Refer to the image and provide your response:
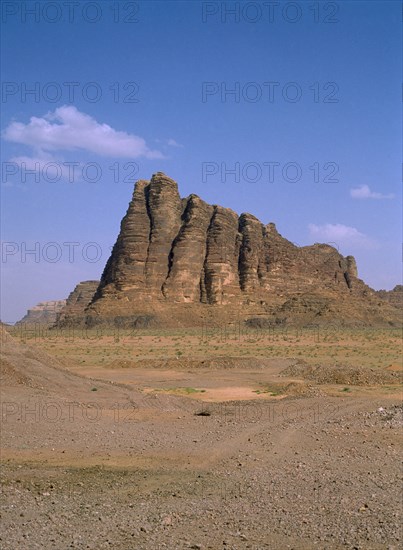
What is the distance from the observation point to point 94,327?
254 feet

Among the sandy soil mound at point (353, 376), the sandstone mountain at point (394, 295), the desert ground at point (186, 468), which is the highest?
the sandstone mountain at point (394, 295)

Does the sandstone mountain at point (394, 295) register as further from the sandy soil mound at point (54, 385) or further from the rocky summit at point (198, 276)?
the sandy soil mound at point (54, 385)

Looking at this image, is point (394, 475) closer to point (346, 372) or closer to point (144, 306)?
point (346, 372)

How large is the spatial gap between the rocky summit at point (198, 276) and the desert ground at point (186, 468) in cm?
6201

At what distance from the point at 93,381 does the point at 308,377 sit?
10724mm

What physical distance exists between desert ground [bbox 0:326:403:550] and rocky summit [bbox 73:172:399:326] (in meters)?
62.0

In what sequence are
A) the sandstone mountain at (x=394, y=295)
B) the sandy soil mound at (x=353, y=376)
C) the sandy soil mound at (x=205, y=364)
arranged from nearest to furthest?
1. the sandy soil mound at (x=353, y=376)
2. the sandy soil mound at (x=205, y=364)
3. the sandstone mountain at (x=394, y=295)

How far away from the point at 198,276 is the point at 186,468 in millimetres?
80638

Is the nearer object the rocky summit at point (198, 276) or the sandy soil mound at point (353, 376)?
the sandy soil mound at point (353, 376)

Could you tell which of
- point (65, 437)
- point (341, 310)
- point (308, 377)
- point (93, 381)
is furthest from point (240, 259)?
point (65, 437)

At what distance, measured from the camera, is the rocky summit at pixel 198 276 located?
82.9 m

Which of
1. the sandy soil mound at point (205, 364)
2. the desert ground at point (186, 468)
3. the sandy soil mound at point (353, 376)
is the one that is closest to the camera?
the desert ground at point (186, 468)

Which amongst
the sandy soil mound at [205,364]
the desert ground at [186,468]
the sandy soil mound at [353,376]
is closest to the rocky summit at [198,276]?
the sandy soil mound at [205,364]

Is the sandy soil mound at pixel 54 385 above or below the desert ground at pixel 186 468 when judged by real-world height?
above
